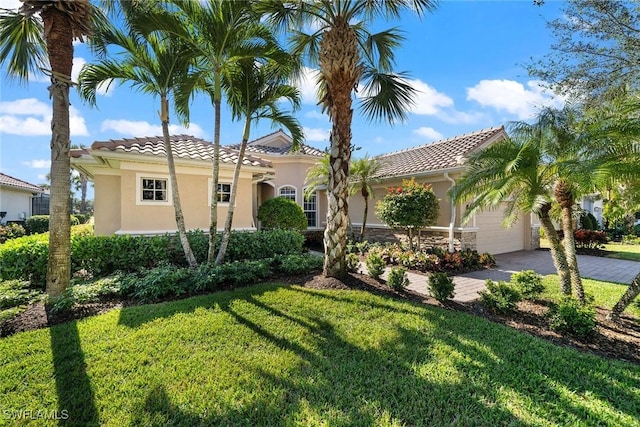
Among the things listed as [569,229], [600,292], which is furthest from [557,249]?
[600,292]

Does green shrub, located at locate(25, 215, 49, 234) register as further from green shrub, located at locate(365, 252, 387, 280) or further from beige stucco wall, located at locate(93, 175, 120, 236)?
green shrub, located at locate(365, 252, 387, 280)

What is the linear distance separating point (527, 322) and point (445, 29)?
28.9ft

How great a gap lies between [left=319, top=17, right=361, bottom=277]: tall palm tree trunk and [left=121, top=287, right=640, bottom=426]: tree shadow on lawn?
2.72 m

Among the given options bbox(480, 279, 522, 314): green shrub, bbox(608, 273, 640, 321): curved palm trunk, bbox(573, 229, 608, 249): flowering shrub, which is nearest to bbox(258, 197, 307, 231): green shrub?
bbox(480, 279, 522, 314): green shrub

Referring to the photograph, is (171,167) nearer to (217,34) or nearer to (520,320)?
(217,34)

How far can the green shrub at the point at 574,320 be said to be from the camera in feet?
16.7

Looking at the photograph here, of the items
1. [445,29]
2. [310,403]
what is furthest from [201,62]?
[310,403]

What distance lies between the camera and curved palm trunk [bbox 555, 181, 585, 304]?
643 cm

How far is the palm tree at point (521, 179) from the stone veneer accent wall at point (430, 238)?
5228mm

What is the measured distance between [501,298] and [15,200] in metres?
33.6

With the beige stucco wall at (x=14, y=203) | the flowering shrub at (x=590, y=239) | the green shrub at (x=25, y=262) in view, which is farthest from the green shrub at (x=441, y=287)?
the beige stucco wall at (x=14, y=203)

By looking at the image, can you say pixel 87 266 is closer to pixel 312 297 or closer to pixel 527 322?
pixel 312 297

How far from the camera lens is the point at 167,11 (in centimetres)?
660

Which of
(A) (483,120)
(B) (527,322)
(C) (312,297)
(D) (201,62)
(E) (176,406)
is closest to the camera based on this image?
(E) (176,406)
